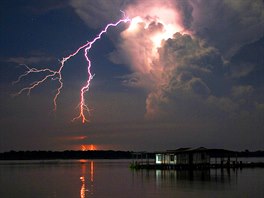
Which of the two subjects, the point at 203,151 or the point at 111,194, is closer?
the point at 111,194

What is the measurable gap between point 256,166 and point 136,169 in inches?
1063

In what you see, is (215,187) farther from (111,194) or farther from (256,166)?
(256,166)

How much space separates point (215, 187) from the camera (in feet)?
171

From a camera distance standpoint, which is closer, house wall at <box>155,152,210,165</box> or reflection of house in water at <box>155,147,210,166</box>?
reflection of house in water at <box>155,147,210,166</box>

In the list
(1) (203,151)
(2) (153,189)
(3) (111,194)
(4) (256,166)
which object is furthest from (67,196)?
(4) (256,166)

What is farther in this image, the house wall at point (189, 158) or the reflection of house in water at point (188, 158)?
the house wall at point (189, 158)

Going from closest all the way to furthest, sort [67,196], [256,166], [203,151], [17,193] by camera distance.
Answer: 1. [67,196]
2. [17,193]
3. [203,151]
4. [256,166]

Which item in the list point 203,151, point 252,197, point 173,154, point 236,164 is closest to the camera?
point 252,197

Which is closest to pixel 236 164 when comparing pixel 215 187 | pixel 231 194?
pixel 215 187

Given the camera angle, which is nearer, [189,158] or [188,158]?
[189,158]

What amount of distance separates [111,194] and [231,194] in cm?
1230

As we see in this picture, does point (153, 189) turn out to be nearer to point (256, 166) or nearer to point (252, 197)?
point (252, 197)

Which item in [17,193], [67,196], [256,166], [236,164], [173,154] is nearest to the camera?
[67,196]

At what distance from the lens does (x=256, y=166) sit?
100875 mm
